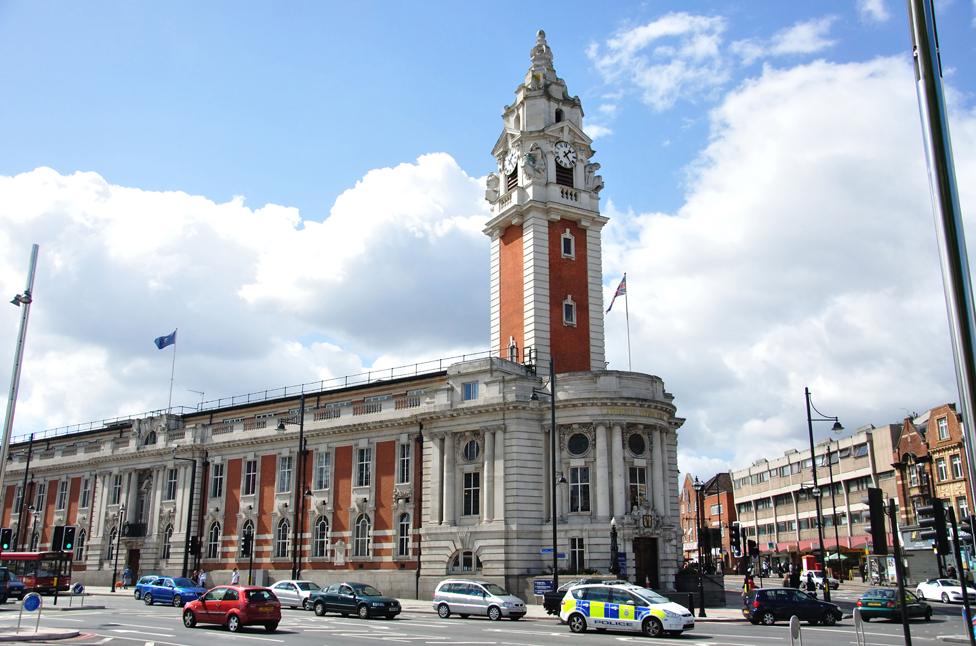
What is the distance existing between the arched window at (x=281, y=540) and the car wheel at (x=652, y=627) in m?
34.2

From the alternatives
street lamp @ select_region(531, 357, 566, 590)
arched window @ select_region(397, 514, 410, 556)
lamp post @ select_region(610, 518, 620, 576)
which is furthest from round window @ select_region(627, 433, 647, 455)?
arched window @ select_region(397, 514, 410, 556)

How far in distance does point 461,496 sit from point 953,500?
42.2m

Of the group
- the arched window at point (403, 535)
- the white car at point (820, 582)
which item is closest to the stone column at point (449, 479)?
the arched window at point (403, 535)

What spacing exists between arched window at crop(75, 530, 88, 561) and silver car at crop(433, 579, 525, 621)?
43.7 meters

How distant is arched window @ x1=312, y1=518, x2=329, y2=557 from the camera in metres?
54.5

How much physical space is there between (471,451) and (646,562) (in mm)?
11559

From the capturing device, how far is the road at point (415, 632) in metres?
24.8

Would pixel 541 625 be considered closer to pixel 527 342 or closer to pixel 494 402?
pixel 494 402

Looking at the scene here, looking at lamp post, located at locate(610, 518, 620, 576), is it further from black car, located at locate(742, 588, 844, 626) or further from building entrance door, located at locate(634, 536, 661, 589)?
black car, located at locate(742, 588, 844, 626)


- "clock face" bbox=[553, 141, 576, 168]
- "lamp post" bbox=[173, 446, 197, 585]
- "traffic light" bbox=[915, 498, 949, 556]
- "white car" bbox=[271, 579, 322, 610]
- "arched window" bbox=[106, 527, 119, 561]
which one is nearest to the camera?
"traffic light" bbox=[915, 498, 949, 556]

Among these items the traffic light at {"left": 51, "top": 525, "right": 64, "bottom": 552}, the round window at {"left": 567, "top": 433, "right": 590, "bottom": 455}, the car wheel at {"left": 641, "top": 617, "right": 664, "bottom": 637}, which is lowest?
the car wheel at {"left": 641, "top": 617, "right": 664, "bottom": 637}

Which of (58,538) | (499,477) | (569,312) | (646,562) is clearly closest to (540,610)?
(646,562)

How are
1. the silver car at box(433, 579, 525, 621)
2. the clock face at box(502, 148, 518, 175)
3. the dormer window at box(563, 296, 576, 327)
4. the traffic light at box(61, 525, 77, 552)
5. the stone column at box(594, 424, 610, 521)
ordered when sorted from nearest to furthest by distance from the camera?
the silver car at box(433, 579, 525, 621) → the traffic light at box(61, 525, 77, 552) → the stone column at box(594, 424, 610, 521) → the dormer window at box(563, 296, 576, 327) → the clock face at box(502, 148, 518, 175)

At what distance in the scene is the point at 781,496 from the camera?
10188 cm
